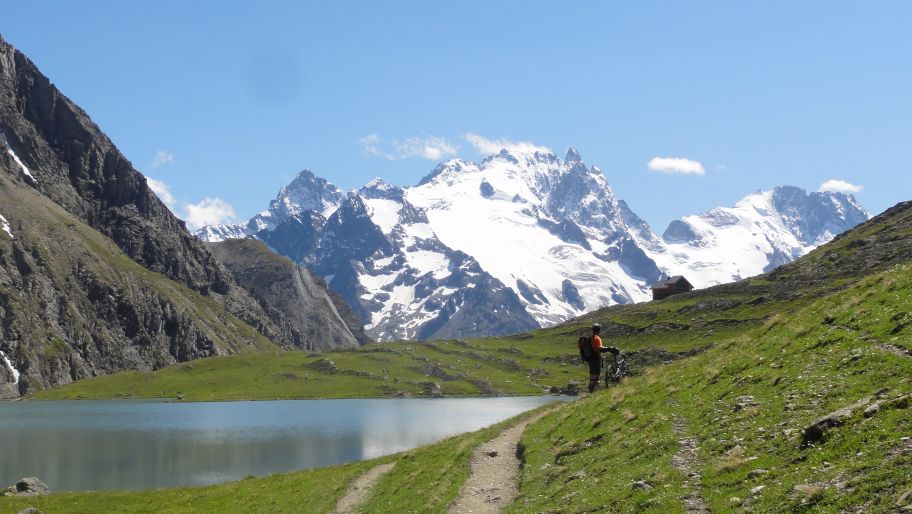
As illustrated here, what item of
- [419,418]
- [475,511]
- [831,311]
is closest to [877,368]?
[831,311]

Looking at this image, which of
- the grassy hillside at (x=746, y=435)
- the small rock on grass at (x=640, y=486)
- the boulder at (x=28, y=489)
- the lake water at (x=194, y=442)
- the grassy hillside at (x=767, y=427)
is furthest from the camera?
the lake water at (x=194, y=442)

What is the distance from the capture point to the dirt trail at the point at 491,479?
31.5m

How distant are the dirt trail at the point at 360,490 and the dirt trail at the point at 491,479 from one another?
7276 millimetres

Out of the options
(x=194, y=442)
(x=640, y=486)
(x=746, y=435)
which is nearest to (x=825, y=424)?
(x=746, y=435)

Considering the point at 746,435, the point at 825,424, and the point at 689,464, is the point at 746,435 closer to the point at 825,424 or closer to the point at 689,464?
the point at 689,464

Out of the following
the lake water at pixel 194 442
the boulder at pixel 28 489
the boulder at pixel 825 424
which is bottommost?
the lake water at pixel 194 442

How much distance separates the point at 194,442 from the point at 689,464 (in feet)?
337

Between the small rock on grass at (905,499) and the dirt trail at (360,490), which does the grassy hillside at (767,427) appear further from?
the dirt trail at (360,490)

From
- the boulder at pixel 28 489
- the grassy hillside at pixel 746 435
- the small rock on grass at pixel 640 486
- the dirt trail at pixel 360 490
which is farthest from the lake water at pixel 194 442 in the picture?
the small rock on grass at pixel 640 486

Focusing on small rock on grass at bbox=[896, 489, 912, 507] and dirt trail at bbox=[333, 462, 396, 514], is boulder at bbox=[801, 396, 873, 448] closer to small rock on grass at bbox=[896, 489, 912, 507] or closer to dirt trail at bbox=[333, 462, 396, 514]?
small rock on grass at bbox=[896, 489, 912, 507]

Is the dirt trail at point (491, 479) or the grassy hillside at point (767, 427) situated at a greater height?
the grassy hillside at point (767, 427)

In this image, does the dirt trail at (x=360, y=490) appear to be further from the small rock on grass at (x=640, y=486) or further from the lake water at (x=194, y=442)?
the lake water at (x=194, y=442)

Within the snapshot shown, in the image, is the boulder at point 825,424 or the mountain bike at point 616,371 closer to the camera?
the boulder at point 825,424

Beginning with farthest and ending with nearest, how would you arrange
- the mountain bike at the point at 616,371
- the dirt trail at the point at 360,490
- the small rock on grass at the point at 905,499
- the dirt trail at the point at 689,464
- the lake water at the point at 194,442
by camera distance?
the lake water at the point at 194,442 < the mountain bike at the point at 616,371 < the dirt trail at the point at 360,490 < the dirt trail at the point at 689,464 < the small rock on grass at the point at 905,499
